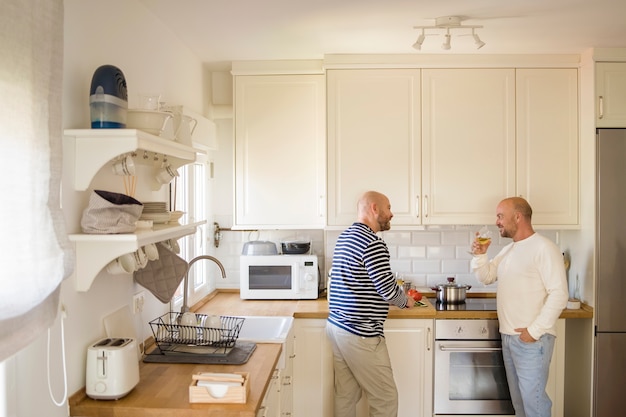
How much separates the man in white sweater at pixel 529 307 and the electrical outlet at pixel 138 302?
1991 mm

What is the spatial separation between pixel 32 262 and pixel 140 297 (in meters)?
1.16

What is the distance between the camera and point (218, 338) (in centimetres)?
249

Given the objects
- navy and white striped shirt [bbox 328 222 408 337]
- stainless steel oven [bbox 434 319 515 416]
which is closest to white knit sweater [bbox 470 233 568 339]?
stainless steel oven [bbox 434 319 515 416]

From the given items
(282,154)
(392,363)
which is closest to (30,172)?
(282,154)

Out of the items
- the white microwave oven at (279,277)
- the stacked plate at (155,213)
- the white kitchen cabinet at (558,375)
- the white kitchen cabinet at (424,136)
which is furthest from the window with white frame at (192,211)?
the white kitchen cabinet at (558,375)

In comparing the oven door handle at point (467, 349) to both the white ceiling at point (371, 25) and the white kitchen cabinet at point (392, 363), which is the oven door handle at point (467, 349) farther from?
the white ceiling at point (371, 25)

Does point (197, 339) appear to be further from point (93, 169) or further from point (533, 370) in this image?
point (533, 370)

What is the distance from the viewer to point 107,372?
1893 millimetres

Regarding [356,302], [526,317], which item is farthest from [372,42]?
[526,317]

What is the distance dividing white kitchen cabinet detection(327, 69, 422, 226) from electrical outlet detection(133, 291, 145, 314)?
1.43m

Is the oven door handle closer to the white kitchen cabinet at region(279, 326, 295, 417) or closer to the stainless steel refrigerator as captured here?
the stainless steel refrigerator

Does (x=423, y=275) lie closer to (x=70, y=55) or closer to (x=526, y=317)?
(x=526, y=317)

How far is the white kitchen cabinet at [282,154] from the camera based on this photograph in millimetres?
3539

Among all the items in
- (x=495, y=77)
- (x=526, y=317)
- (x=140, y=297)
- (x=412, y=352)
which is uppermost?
(x=495, y=77)
